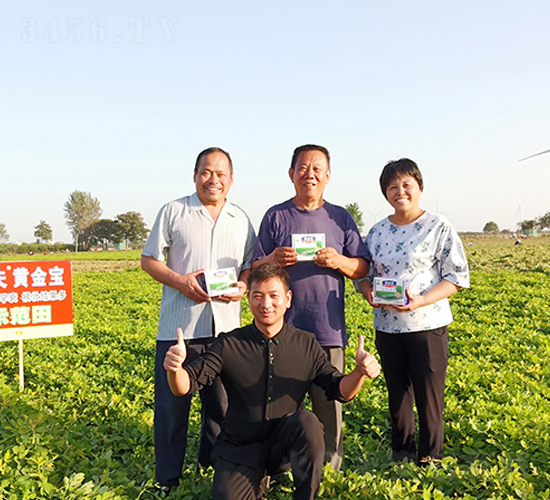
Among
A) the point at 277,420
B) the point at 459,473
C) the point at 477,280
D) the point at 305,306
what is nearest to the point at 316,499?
the point at 277,420

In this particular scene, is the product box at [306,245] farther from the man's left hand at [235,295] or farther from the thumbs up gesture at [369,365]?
the thumbs up gesture at [369,365]

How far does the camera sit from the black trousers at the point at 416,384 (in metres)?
3.05

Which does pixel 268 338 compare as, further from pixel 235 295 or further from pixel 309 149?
pixel 309 149

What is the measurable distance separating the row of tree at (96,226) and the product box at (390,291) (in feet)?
263

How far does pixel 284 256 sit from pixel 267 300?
40 centimetres

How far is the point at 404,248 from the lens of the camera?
3.11 meters

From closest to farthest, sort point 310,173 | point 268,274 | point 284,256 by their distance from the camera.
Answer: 1. point 268,274
2. point 284,256
3. point 310,173

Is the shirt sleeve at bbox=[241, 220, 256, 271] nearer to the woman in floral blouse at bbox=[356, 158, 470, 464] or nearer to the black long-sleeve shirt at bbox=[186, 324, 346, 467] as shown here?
the black long-sleeve shirt at bbox=[186, 324, 346, 467]

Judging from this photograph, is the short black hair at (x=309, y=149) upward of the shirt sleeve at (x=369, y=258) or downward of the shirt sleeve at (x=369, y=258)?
upward

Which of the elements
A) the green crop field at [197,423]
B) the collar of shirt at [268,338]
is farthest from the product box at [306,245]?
the green crop field at [197,423]

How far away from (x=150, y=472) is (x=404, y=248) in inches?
91.9

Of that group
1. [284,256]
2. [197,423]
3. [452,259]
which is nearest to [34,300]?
[197,423]

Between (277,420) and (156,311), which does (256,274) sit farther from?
(156,311)

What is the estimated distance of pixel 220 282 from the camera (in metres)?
2.97
